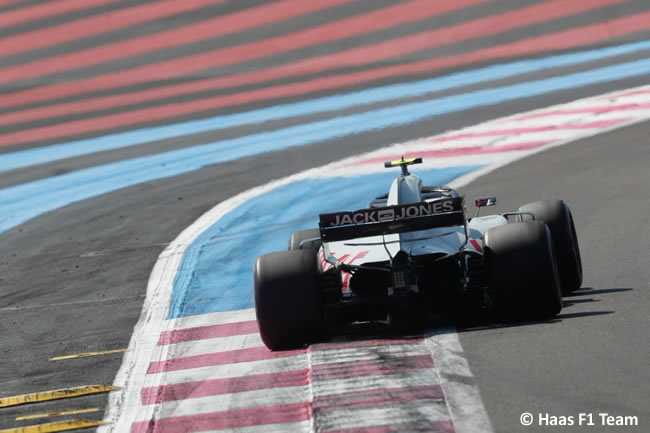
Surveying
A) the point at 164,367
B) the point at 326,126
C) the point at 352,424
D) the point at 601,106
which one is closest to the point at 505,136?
the point at 601,106

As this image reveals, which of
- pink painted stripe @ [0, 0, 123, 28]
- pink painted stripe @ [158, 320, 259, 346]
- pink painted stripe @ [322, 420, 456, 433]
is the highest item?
pink painted stripe @ [0, 0, 123, 28]

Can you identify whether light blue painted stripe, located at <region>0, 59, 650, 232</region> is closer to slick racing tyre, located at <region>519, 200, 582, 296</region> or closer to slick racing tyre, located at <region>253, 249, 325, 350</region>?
slick racing tyre, located at <region>253, 249, 325, 350</region>

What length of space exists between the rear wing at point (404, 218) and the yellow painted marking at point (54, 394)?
2.26m

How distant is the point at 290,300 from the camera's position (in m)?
8.37

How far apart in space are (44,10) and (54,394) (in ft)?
75.2

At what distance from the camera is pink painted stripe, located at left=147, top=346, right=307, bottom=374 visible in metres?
8.66

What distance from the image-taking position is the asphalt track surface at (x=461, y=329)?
22.6 feet

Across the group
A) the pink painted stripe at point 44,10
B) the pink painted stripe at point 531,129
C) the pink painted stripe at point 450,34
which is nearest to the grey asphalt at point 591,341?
the pink painted stripe at point 531,129

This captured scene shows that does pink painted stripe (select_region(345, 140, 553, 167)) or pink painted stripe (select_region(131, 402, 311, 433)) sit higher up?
pink painted stripe (select_region(345, 140, 553, 167))

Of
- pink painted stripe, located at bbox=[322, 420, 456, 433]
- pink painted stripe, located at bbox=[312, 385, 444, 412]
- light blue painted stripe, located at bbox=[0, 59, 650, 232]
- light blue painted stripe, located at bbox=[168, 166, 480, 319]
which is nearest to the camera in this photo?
pink painted stripe, located at bbox=[322, 420, 456, 433]

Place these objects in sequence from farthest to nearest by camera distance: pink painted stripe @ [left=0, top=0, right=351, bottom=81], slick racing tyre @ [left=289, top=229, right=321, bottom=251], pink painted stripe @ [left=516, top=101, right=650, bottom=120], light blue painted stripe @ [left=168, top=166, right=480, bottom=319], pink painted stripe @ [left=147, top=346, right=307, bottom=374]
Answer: pink painted stripe @ [left=0, top=0, right=351, bottom=81] < pink painted stripe @ [left=516, top=101, right=650, bottom=120] < light blue painted stripe @ [left=168, top=166, right=480, bottom=319] < slick racing tyre @ [left=289, top=229, right=321, bottom=251] < pink painted stripe @ [left=147, top=346, right=307, bottom=374]

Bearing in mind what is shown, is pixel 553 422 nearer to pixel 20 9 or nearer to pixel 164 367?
pixel 164 367

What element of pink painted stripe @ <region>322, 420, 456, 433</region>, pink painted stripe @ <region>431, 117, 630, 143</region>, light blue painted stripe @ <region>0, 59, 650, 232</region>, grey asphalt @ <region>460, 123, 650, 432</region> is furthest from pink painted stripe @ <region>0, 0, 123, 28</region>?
pink painted stripe @ <region>322, 420, 456, 433</region>

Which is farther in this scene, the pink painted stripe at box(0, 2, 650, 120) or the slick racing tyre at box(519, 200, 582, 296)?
the pink painted stripe at box(0, 2, 650, 120)
